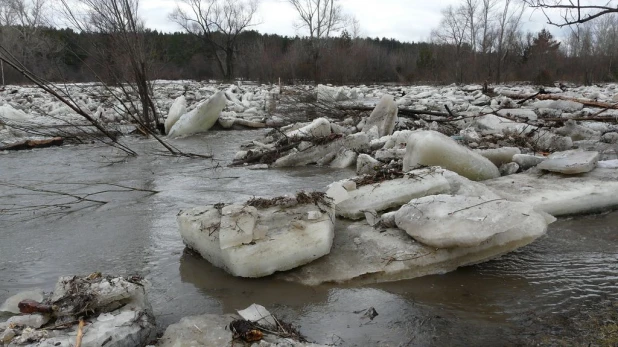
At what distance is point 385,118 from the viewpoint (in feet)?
25.6

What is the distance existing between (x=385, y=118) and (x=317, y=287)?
5251 mm

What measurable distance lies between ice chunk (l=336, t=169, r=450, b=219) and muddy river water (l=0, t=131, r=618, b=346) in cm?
89

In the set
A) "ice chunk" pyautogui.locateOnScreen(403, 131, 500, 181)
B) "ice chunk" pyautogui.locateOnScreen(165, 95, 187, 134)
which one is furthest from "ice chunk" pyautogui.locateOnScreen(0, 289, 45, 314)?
"ice chunk" pyautogui.locateOnScreen(165, 95, 187, 134)

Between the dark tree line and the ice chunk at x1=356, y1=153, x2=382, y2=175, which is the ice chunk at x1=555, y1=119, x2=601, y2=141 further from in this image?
the dark tree line

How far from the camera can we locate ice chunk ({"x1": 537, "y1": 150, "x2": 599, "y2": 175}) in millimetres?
4598

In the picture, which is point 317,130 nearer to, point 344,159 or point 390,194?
point 344,159

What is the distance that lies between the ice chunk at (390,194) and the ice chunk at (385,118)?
3.69 meters

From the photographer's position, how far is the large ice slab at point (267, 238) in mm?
3080

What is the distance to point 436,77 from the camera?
28094 millimetres

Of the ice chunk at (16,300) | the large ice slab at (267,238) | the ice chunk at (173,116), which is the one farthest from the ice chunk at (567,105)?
the ice chunk at (16,300)

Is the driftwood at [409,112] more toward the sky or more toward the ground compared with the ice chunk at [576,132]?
more toward the sky

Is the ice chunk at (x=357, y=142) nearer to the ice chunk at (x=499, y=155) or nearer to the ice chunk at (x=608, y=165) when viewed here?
the ice chunk at (x=499, y=155)

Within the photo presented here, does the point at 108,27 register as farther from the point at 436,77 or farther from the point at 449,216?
the point at 436,77

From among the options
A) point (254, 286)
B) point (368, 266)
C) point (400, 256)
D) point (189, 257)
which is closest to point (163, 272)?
point (189, 257)
